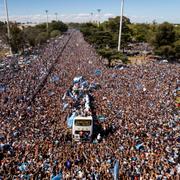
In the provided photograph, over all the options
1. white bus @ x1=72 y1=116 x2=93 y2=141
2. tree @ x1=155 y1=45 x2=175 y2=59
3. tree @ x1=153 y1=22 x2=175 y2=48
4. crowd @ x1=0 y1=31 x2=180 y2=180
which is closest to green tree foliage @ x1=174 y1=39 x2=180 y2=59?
tree @ x1=155 y1=45 x2=175 y2=59

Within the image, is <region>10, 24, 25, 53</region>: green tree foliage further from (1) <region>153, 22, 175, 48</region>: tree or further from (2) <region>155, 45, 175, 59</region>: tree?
(2) <region>155, 45, 175, 59</region>: tree

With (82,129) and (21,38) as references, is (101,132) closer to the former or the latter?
(82,129)

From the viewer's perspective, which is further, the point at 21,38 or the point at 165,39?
the point at 21,38

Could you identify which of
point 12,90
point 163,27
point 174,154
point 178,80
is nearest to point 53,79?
point 12,90

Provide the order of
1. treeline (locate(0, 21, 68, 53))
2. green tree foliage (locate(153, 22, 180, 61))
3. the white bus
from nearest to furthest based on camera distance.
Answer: the white bus → green tree foliage (locate(153, 22, 180, 61)) → treeline (locate(0, 21, 68, 53))

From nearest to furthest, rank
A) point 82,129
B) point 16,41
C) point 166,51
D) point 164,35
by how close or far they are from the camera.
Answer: point 82,129 → point 166,51 → point 164,35 → point 16,41

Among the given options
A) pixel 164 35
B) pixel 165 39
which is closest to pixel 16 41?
pixel 164 35

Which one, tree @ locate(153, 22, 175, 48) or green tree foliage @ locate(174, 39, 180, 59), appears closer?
green tree foliage @ locate(174, 39, 180, 59)

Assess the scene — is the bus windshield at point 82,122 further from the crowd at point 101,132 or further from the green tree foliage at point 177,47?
the green tree foliage at point 177,47
